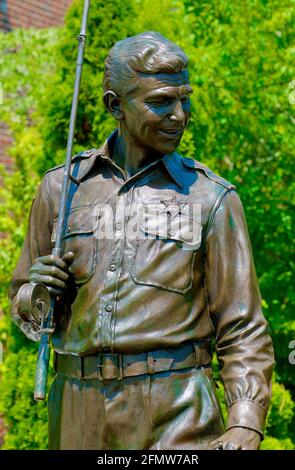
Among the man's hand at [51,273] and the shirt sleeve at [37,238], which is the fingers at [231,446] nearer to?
the man's hand at [51,273]

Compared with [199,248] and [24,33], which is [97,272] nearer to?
[199,248]

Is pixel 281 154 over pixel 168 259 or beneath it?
beneath

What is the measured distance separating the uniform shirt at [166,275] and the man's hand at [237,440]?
29mm

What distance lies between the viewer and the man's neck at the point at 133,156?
11.6ft

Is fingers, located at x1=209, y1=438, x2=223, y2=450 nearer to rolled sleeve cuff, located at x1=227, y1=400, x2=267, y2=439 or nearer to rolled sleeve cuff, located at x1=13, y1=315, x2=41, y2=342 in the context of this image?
rolled sleeve cuff, located at x1=227, y1=400, x2=267, y2=439

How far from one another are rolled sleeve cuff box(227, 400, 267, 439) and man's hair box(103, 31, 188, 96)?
124 cm

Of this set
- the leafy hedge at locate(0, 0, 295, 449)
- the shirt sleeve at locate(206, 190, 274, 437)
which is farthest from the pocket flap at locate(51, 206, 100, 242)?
the leafy hedge at locate(0, 0, 295, 449)

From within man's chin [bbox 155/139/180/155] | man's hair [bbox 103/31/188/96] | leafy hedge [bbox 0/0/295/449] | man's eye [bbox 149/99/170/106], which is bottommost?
leafy hedge [bbox 0/0/295/449]

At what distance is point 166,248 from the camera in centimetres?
334

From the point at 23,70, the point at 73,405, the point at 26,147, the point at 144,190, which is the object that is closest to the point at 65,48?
the point at 26,147

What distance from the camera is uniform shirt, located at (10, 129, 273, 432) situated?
10.6 ft

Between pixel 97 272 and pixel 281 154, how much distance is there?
6.15 m

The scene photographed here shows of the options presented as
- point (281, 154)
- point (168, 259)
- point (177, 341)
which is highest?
point (168, 259)

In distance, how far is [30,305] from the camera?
11.0ft
